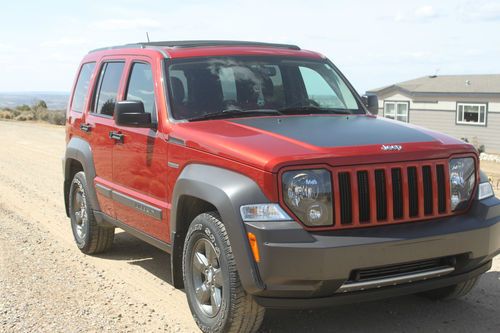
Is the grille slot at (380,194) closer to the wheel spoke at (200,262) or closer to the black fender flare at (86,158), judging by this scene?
the wheel spoke at (200,262)

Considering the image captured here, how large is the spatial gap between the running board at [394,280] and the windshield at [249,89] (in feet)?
5.73

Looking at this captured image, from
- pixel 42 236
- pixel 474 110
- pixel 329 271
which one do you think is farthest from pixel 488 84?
pixel 329 271

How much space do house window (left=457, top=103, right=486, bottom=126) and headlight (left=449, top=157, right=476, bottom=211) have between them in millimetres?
29726

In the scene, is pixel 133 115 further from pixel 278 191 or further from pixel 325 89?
pixel 325 89

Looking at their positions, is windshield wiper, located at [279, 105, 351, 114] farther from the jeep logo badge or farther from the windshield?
the jeep logo badge

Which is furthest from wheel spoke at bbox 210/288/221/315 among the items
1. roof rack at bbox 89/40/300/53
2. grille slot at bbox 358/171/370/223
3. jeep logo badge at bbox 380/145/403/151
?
roof rack at bbox 89/40/300/53

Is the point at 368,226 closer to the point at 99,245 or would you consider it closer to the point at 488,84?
the point at 99,245

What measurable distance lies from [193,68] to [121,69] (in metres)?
1.02

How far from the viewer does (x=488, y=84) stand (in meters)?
32.8

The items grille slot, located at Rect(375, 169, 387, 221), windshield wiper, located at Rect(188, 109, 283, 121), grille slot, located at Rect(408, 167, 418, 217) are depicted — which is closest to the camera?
grille slot, located at Rect(375, 169, 387, 221)

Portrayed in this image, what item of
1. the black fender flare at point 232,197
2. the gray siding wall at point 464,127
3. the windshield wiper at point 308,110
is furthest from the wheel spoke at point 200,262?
the gray siding wall at point 464,127

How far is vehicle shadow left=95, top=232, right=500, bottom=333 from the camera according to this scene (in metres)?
4.48

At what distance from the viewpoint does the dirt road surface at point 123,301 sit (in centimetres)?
456

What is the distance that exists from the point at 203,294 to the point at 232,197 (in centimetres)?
90
